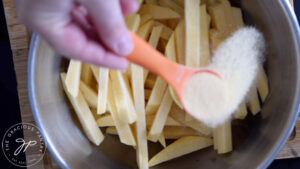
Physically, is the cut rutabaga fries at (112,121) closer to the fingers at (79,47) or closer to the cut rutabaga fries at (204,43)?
the cut rutabaga fries at (204,43)

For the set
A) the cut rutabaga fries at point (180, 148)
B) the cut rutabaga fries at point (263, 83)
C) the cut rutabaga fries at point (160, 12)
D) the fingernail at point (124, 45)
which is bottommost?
the cut rutabaga fries at point (180, 148)

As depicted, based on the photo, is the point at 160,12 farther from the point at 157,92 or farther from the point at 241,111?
the point at 241,111

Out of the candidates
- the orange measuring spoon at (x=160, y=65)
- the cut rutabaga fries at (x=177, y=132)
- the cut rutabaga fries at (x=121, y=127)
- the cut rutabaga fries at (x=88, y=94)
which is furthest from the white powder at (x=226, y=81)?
the cut rutabaga fries at (x=88, y=94)

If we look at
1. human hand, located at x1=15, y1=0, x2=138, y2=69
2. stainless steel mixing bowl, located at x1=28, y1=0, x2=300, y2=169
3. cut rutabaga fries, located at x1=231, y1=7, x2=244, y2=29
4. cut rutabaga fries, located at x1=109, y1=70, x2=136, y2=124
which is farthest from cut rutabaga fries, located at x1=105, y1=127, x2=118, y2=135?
cut rutabaga fries, located at x1=231, y1=7, x2=244, y2=29

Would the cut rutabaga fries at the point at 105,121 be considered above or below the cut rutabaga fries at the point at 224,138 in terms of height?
below

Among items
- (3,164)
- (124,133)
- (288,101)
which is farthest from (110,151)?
(288,101)

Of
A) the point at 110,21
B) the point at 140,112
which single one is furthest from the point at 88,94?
the point at 110,21

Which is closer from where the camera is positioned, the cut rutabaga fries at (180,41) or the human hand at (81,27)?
the human hand at (81,27)
